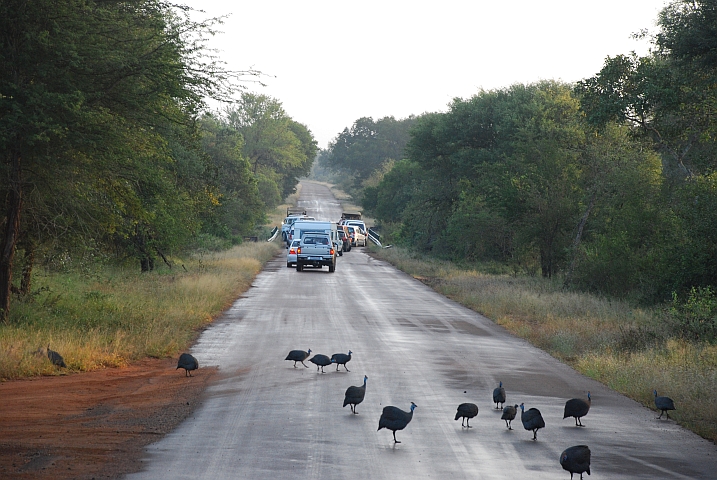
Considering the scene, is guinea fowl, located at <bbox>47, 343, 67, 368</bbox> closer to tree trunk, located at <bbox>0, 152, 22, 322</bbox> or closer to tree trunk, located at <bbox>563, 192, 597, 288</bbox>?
tree trunk, located at <bbox>0, 152, 22, 322</bbox>

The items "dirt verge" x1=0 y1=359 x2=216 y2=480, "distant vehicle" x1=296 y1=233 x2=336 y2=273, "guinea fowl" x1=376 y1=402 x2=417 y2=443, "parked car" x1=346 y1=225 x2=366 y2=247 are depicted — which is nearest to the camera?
"dirt verge" x1=0 y1=359 x2=216 y2=480

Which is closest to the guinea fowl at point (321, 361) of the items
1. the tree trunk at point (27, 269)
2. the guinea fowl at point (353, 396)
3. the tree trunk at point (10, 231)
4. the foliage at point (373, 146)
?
the guinea fowl at point (353, 396)

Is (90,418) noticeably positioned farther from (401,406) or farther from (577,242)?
(577,242)

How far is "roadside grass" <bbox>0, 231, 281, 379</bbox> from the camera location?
13789mm

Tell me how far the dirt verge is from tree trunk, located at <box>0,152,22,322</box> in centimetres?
357

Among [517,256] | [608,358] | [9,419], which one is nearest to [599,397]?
[608,358]

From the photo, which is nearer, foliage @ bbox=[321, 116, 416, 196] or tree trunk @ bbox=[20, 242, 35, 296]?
tree trunk @ bbox=[20, 242, 35, 296]

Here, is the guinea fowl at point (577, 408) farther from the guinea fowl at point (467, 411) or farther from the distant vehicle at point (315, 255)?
the distant vehicle at point (315, 255)

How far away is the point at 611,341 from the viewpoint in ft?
57.6

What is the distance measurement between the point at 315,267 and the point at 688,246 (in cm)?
2388

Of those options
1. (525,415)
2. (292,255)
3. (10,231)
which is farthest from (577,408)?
(292,255)

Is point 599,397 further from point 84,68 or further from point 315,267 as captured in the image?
point 315,267

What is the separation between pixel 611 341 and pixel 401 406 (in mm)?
8070

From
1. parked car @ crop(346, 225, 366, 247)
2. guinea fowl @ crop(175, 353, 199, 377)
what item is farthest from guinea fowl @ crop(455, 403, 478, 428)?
parked car @ crop(346, 225, 366, 247)
